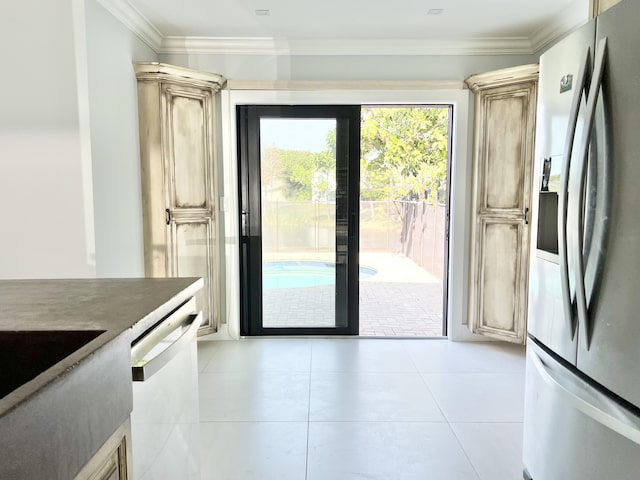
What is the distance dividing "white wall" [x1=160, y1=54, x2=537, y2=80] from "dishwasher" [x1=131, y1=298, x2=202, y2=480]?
104 inches

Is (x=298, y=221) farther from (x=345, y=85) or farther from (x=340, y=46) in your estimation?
(x=340, y=46)

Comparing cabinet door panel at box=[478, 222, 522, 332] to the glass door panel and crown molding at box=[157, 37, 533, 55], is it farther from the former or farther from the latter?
crown molding at box=[157, 37, 533, 55]

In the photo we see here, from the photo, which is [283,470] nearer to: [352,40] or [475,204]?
[475,204]

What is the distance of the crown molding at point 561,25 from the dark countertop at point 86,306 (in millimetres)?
3065

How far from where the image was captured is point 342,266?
3.82m

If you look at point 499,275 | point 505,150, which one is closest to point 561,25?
point 505,150

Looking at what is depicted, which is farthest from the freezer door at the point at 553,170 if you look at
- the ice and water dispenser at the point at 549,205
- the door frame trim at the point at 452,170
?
the door frame trim at the point at 452,170

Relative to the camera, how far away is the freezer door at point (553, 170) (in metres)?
1.44

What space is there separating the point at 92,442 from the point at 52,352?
308 millimetres

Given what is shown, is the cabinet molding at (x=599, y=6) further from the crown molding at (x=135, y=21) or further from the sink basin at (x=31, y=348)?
the crown molding at (x=135, y=21)

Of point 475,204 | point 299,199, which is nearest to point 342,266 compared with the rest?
→ point 299,199

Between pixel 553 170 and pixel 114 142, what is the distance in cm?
254

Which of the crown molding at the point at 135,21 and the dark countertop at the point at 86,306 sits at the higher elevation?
the crown molding at the point at 135,21

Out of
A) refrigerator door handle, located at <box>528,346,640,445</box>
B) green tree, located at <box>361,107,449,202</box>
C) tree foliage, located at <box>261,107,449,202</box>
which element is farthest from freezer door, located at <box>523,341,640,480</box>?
green tree, located at <box>361,107,449,202</box>
